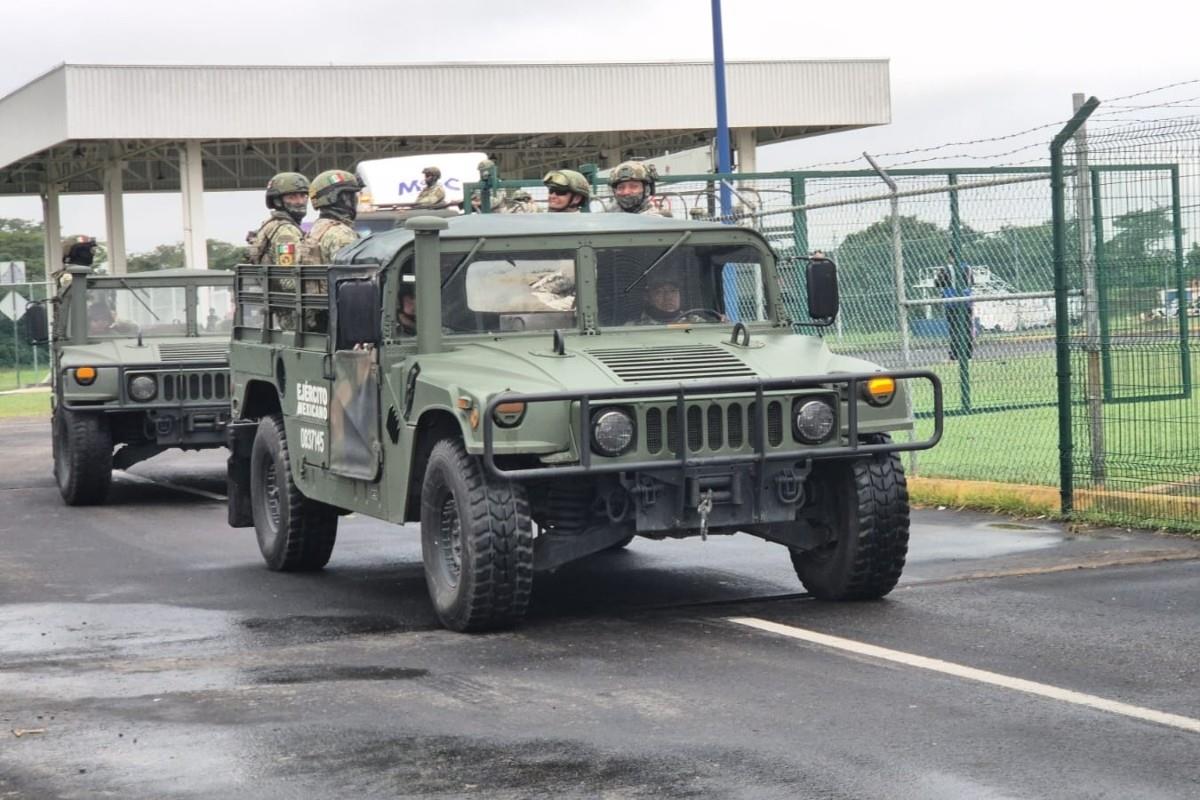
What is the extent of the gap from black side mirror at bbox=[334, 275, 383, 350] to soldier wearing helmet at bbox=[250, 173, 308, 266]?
3.10 metres

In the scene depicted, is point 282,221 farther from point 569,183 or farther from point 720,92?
point 720,92

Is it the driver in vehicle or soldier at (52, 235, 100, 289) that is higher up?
soldier at (52, 235, 100, 289)

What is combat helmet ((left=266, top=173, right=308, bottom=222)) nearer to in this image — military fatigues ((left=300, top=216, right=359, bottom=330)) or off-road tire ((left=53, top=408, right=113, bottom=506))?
military fatigues ((left=300, top=216, right=359, bottom=330))

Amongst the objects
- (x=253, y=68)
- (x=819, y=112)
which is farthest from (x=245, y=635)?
(x=819, y=112)

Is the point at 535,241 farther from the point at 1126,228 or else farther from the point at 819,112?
the point at 819,112

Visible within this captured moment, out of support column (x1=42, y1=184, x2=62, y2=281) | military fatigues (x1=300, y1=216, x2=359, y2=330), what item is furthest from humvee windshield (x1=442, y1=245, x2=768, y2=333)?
support column (x1=42, y1=184, x2=62, y2=281)

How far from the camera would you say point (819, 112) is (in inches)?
1809

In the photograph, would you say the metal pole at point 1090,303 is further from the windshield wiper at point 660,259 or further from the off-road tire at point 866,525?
the off-road tire at point 866,525

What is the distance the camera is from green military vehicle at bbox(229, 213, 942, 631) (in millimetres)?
7949

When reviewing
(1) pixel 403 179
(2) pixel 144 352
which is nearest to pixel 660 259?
(2) pixel 144 352

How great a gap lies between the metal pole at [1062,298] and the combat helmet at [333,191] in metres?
4.00

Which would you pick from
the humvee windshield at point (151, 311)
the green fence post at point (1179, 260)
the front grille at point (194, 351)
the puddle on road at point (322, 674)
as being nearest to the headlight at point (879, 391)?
the puddle on road at point (322, 674)

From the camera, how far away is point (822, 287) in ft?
31.1

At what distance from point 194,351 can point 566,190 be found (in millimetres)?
5007
